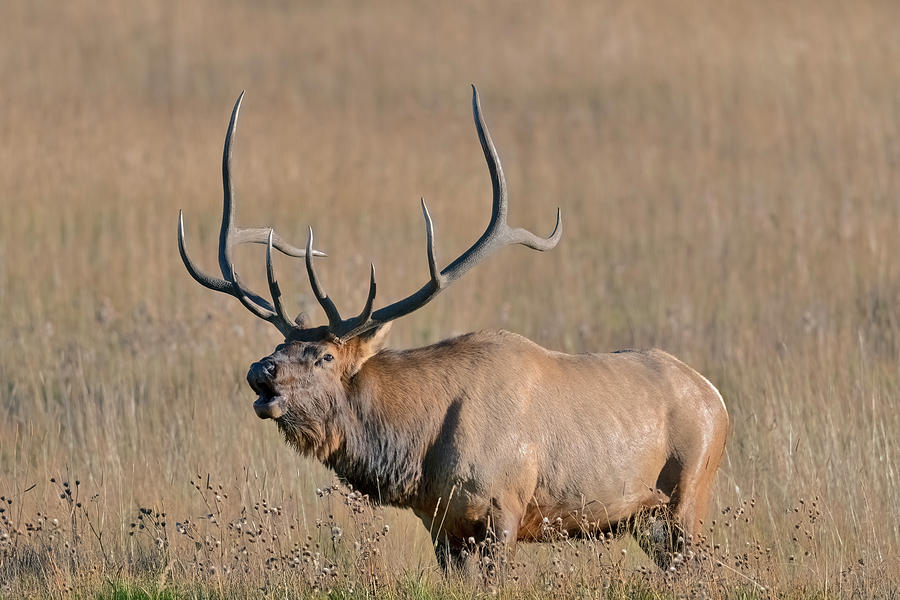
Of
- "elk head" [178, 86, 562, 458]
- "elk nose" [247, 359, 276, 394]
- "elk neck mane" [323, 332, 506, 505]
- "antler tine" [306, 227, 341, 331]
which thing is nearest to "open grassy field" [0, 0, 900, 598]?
"elk neck mane" [323, 332, 506, 505]

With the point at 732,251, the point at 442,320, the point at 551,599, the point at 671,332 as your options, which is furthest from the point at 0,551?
the point at 732,251

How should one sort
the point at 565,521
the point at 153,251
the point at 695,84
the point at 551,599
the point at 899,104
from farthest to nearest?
the point at 695,84 → the point at 899,104 → the point at 153,251 → the point at 565,521 → the point at 551,599

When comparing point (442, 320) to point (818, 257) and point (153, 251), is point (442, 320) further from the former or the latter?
point (818, 257)

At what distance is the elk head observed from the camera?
6176 mm

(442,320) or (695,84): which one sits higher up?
(695,84)

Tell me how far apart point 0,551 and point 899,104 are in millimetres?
14379

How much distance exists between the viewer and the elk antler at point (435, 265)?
244 inches

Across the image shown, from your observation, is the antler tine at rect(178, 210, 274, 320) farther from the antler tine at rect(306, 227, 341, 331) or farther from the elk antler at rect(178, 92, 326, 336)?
the antler tine at rect(306, 227, 341, 331)

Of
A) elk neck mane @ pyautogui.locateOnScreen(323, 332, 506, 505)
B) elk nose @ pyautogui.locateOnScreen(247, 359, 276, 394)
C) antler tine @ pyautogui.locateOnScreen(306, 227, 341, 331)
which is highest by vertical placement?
antler tine @ pyautogui.locateOnScreen(306, 227, 341, 331)

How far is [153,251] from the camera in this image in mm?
12883

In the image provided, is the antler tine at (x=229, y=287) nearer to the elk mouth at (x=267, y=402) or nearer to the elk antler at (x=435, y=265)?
the elk antler at (x=435, y=265)

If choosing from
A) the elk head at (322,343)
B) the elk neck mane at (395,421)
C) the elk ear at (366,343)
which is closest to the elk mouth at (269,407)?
the elk head at (322,343)

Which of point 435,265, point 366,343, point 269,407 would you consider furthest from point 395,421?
point 435,265

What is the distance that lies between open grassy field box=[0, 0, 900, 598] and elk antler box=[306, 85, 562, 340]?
80 cm
